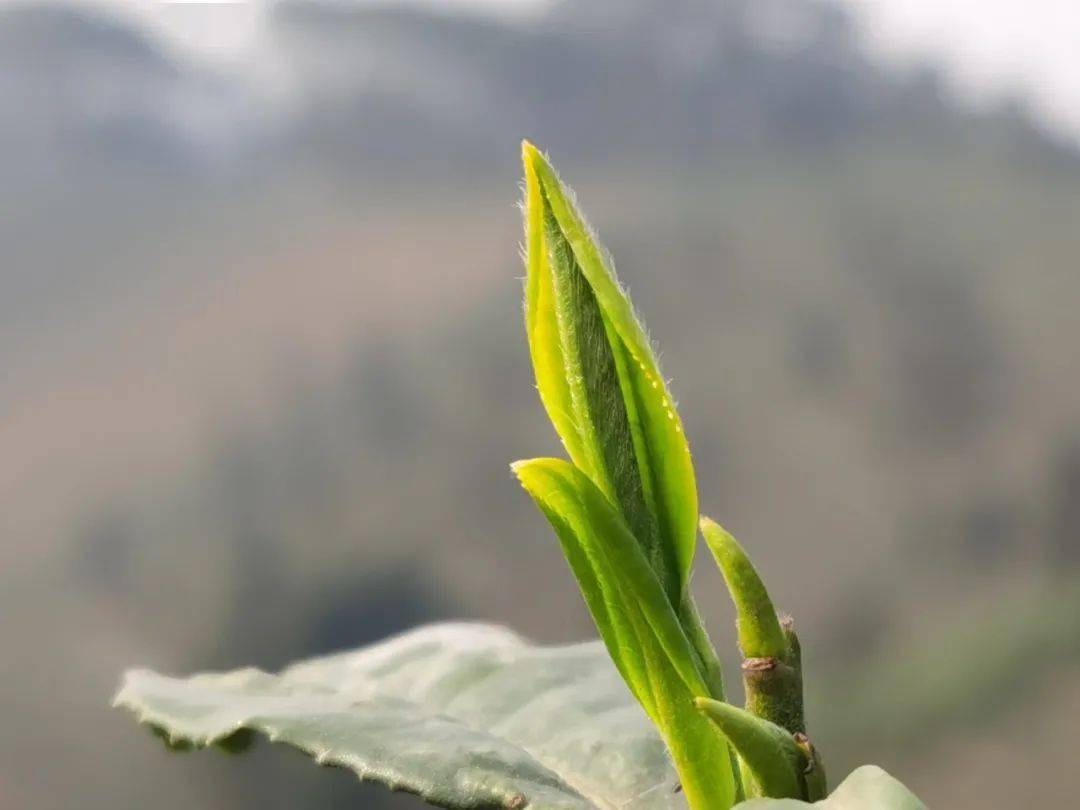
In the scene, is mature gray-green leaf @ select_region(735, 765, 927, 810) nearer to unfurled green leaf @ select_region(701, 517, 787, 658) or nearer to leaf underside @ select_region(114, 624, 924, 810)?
unfurled green leaf @ select_region(701, 517, 787, 658)

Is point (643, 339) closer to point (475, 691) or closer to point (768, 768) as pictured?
point (768, 768)

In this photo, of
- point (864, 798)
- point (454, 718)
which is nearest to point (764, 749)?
point (864, 798)

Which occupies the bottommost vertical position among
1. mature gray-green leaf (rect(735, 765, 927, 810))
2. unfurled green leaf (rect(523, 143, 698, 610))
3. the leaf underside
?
the leaf underside

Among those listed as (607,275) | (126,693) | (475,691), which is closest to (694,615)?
(607,275)

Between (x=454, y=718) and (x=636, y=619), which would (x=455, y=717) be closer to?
(x=454, y=718)

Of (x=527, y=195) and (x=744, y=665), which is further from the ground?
(x=527, y=195)

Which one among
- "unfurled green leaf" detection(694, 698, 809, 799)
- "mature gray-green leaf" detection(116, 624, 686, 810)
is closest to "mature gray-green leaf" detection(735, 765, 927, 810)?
"unfurled green leaf" detection(694, 698, 809, 799)
